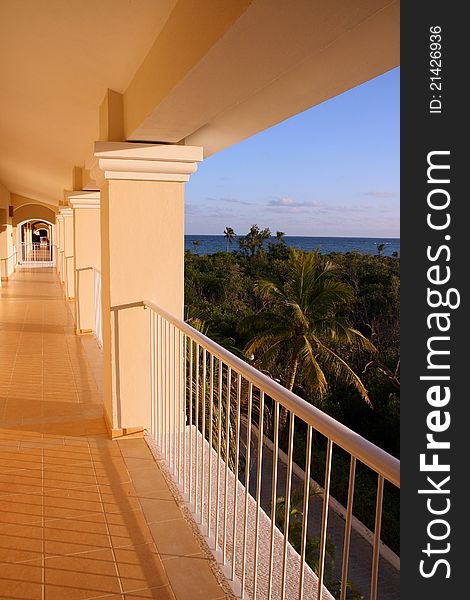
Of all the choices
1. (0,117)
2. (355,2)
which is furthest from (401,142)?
(0,117)

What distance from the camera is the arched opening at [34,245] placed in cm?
2463

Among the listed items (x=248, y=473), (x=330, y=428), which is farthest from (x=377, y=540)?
(x=248, y=473)

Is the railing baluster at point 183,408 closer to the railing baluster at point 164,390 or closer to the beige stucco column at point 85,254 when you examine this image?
the railing baluster at point 164,390

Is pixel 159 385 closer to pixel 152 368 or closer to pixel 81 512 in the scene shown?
pixel 152 368

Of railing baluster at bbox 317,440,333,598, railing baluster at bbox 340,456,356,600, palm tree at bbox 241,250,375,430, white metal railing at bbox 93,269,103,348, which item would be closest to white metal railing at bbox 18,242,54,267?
palm tree at bbox 241,250,375,430

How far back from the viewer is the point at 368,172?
48.6m

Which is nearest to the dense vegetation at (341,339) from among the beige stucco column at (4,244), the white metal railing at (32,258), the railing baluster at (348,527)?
the beige stucco column at (4,244)

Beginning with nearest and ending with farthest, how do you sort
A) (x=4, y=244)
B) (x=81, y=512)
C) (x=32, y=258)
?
(x=81, y=512) < (x=4, y=244) < (x=32, y=258)

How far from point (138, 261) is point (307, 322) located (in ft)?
32.8

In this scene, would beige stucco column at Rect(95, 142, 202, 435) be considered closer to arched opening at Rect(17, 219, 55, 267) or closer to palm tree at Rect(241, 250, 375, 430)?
palm tree at Rect(241, 250, 375, 430)

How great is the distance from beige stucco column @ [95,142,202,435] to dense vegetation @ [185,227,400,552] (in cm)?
734

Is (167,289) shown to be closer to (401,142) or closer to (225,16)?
(225,16)

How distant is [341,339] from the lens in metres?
13.6

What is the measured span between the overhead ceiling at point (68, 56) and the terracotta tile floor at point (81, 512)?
2.33 metres
